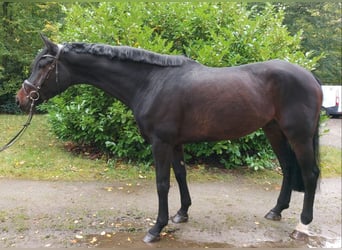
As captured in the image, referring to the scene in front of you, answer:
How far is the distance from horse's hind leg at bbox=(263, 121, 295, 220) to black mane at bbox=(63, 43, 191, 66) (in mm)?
1409

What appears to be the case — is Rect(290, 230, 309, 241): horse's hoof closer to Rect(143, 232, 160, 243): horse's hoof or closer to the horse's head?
Rect(143, 232, 160, 243): horse's hoof

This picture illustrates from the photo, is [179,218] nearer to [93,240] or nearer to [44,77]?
[93,240]

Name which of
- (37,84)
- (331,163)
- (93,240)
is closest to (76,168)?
(93,240)

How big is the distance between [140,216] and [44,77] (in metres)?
1.95

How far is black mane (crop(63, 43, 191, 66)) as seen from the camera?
3439mm

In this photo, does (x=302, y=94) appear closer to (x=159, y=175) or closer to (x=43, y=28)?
(x=159, y=175)

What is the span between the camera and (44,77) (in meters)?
3.38

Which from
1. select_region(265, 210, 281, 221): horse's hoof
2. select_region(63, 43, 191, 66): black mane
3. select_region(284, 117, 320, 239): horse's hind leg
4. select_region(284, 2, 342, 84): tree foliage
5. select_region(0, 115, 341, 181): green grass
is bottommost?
select_region(265, 210, 281, 221): horse's hoof

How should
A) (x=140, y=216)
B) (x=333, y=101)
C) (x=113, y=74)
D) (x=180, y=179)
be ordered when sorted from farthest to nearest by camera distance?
(x=333, y=101), (x=140, y=216), (x=180, y=179), (x=113, y=74)

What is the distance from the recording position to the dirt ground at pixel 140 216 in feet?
11.4

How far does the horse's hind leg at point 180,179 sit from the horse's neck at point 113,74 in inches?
31.8

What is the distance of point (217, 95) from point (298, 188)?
62.7 inches

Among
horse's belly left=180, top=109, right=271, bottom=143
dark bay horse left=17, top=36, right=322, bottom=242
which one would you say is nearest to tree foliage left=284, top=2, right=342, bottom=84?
dark bay horse left=17, top=36, right=322, bottom=242

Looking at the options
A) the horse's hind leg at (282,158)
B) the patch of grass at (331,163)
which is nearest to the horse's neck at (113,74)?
the horse's hind leg at (282,158)
